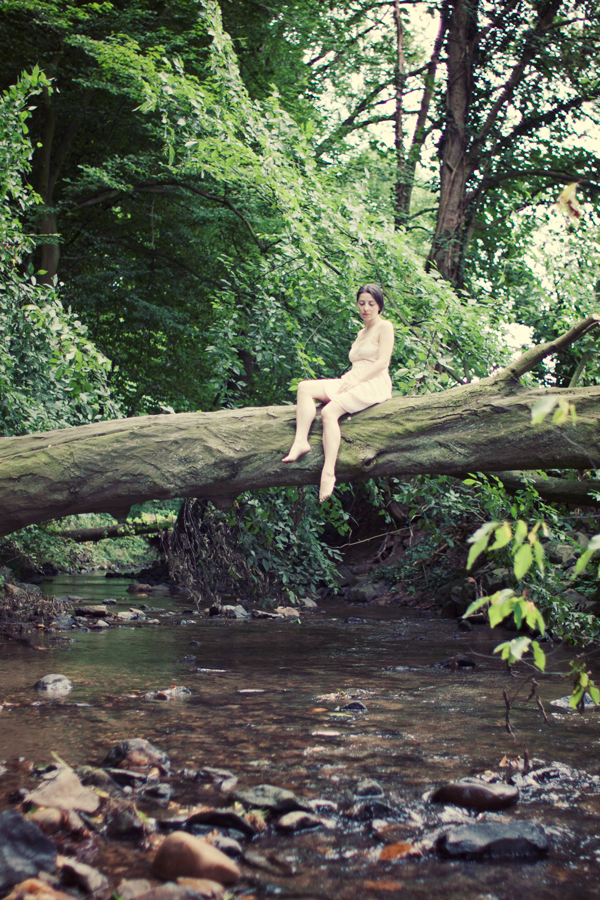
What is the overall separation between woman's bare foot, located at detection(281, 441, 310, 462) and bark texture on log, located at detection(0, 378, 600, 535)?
11 cm

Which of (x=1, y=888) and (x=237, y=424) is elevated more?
(x=237, y=424)

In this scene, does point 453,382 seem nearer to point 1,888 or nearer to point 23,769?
point 23,769

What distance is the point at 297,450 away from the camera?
190 inches

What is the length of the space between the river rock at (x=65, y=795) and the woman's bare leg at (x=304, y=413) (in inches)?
101

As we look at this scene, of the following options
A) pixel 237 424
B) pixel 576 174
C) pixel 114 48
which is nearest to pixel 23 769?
pixel 237 424

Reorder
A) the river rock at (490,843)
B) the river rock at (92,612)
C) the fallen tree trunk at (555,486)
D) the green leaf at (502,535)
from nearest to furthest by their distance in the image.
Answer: the green leaf at (502,535) → the river rock at (490,843) → the fallen tree trunk at (555,486) → the river rock at (92,612)

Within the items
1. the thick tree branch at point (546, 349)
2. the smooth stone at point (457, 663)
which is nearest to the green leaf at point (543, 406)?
the thick tree branch at point (546, 349)

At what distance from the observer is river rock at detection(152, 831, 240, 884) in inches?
85.6

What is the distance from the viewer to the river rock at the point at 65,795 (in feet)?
8.50

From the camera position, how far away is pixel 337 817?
274 cm

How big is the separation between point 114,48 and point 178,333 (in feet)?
17.3

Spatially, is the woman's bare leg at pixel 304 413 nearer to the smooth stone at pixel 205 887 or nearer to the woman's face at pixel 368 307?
the woman's face at pixel 368 307

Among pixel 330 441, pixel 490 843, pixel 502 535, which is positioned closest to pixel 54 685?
pixel 330 441

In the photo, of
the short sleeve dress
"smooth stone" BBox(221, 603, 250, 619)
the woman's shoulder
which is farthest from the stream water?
the woman's shoulder
